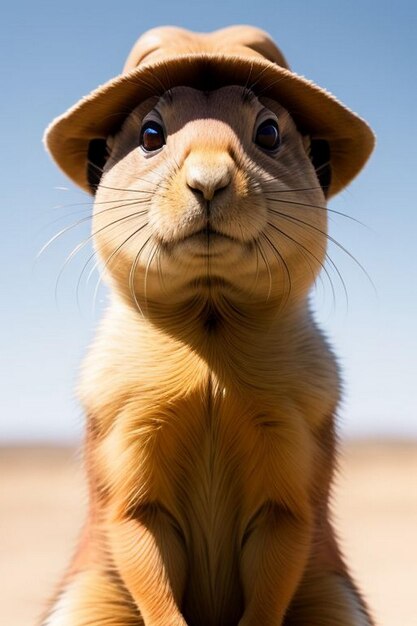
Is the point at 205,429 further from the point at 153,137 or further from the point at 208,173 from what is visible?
the point at 153,137

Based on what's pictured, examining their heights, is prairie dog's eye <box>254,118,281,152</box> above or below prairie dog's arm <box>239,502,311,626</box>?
above

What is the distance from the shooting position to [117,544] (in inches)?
173

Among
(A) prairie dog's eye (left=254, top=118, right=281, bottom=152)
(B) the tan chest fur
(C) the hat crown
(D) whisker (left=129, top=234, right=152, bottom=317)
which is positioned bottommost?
(B) the tan chest fur

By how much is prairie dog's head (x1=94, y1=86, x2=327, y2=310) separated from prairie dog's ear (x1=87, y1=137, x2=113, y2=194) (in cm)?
12

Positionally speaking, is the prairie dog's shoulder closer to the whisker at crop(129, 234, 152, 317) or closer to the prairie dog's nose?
the whisker at crop(129, 234, 152, 317)

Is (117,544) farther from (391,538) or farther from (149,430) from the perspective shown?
(391,538)

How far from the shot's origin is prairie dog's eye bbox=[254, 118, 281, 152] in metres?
4.41

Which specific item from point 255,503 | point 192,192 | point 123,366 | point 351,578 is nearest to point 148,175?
point 192,192

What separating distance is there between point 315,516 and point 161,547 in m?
0.75

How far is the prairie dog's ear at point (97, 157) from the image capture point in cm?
480

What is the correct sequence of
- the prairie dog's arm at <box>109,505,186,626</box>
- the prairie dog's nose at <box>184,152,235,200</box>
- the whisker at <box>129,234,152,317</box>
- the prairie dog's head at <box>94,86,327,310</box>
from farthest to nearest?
the prairie dog's arm at <box>109,505,186,626</box>
the whisker at <box>129,234,152,317</box>
the prairie dog's head at <box>94,86,327,310</box>
the prairie dog's nose at <box>184,152,235,200</box>

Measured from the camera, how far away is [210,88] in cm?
452

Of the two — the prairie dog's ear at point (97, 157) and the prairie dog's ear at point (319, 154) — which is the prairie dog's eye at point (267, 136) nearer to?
the prairie dog's ear at point (319, 154)

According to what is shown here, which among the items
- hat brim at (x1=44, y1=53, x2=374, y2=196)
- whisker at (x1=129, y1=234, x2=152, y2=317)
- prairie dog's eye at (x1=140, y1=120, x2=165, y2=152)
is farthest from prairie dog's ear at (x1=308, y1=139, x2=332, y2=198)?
whisker at (x1=129, y1=234, x2=152, y2=317)
